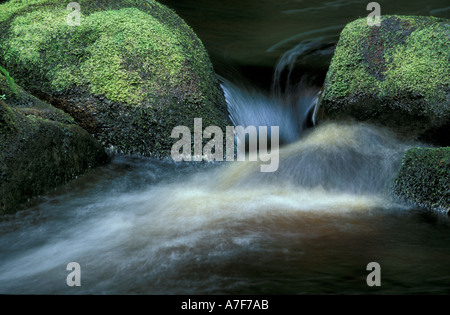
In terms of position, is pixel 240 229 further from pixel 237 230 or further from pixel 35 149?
pixel 35 149

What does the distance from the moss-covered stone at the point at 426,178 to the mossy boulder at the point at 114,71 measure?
6.86 ft

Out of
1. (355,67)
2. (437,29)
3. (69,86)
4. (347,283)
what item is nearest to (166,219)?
(347,283)

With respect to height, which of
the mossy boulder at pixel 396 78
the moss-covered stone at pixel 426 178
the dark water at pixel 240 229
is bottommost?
the dark water at pixel 240 229

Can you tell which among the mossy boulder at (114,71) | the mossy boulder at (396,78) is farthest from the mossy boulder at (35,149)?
the mossy boulder at (396,78)

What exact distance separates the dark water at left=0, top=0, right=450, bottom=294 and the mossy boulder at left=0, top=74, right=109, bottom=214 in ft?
0.45

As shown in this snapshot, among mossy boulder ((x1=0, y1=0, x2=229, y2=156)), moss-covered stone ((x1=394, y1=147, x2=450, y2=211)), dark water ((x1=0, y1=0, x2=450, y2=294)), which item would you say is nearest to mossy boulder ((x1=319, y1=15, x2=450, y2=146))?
dark water ((x1=0, y1=0, x2=450, y2=294))

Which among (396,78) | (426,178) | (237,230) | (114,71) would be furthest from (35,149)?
(396,78)

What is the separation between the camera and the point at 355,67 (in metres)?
5.78

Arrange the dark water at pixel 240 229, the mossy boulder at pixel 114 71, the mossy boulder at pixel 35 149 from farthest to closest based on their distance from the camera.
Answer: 1. the mossy boulder at pixel 114 71
2. the mossy boulder at pixel 35 149
3. the dark water at pixel 240 229

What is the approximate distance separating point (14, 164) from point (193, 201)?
1.52 metres

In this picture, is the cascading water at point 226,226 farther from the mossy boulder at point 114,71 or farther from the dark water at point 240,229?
the mossy boulder at point 114,71

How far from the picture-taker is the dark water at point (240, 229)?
2.91 m

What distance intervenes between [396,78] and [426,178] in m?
1.71

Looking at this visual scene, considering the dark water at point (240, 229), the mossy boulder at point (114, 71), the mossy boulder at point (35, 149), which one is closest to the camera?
the dark water at point (240, 229)
